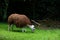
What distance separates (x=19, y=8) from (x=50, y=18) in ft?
12.0

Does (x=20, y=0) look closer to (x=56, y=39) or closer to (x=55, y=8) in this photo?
(x=55, y=8)

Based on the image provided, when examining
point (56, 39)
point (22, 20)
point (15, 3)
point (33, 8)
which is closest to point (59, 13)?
point (33, 8)

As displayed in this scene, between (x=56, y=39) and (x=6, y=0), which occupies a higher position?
(x=6, y=0)

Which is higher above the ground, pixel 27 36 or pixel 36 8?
pixel 36 8

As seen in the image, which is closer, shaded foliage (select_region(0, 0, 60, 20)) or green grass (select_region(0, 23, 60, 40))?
green grass (select_region(0, 23, 60, 40))

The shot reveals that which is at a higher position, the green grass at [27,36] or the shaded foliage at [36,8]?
the shaded foliage at [36,8]

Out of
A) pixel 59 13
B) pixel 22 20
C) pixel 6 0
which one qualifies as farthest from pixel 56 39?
pixel 59 13

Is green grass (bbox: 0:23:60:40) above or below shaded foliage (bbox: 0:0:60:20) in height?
below

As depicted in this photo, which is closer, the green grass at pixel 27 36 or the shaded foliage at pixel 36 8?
the green grass at pixel 27 36

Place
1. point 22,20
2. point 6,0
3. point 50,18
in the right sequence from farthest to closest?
point 50,18 → point 6,0 → point 22,20

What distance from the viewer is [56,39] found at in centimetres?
1432

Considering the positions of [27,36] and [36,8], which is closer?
[27,36]

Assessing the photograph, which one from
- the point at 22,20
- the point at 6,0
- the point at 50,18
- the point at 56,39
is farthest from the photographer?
the point at 50,18

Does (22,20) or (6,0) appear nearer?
(22,20)
